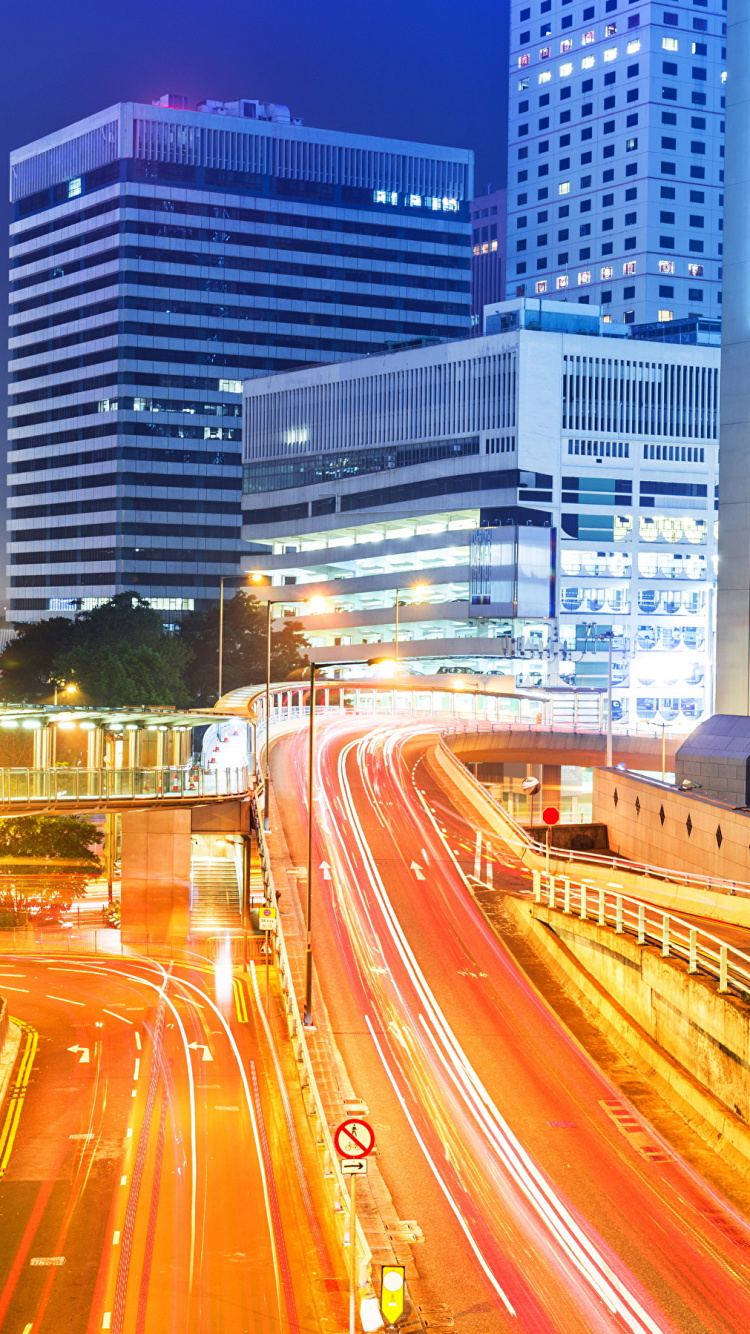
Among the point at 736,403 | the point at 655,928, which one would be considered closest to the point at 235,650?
the point at 736,403

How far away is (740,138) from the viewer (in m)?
60.7

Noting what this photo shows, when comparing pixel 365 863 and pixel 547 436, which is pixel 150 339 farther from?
pixel 365 863

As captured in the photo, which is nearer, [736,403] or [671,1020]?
[671,1020]

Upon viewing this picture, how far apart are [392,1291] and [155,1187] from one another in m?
8.33

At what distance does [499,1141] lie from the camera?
27469mm

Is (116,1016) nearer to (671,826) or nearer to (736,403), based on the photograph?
(671,826)

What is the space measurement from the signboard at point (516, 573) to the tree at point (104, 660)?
33.8 m

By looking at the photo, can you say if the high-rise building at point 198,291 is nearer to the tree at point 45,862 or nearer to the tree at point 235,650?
the tree at point 235,650

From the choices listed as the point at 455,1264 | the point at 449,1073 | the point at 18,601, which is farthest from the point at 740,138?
the point at 18,601

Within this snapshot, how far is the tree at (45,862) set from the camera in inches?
2608

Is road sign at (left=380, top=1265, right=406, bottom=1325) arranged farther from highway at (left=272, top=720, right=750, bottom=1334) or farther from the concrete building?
the concrete building

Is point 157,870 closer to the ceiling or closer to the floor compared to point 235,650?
closer to the floor

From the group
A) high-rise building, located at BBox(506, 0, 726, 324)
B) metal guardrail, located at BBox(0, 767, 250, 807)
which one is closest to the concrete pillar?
metal guardrail, located at BBox(0, 767, 250, 807)

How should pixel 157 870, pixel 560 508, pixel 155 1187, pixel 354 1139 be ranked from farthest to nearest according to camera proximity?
pixel 560 508, pixel 157 870, pixel 155 1187, pixel 354 1139
